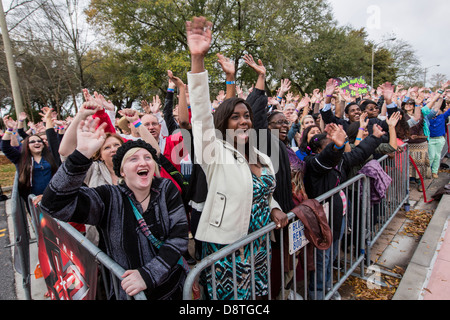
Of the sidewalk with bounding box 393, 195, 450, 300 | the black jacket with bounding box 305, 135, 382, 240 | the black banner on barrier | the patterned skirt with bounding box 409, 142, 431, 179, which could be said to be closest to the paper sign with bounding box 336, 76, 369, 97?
the patterned skirt with bounding box 409, 142, 431, 179

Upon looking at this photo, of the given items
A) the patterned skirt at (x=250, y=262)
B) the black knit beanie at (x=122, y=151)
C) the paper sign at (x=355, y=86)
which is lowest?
the patterned skirt at (x=250, y=262)

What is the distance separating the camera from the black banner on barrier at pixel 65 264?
1.65m

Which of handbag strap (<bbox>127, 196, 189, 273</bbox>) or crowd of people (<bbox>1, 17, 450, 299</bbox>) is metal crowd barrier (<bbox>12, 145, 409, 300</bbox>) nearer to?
crowd of people (<bbox>1, 17, 450, 299</bbox>)

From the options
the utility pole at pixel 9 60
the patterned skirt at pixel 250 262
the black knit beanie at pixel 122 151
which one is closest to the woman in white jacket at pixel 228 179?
the patterned skirt at pixel 250 262

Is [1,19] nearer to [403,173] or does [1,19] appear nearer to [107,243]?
[107,243]

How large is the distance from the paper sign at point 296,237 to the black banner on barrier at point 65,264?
4.67 ft

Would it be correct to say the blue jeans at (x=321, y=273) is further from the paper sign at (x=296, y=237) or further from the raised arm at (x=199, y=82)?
the raised arm at (x=199, y=82)

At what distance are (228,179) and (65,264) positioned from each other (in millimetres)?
1383

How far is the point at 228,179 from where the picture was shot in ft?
6.02

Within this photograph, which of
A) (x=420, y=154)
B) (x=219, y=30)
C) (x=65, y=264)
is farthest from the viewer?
(x=219, y=30)

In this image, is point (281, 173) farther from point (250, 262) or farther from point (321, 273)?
point (321, 273)

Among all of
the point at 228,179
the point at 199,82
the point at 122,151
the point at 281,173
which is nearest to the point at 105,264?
the point at 122,151

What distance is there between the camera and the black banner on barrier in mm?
1654
